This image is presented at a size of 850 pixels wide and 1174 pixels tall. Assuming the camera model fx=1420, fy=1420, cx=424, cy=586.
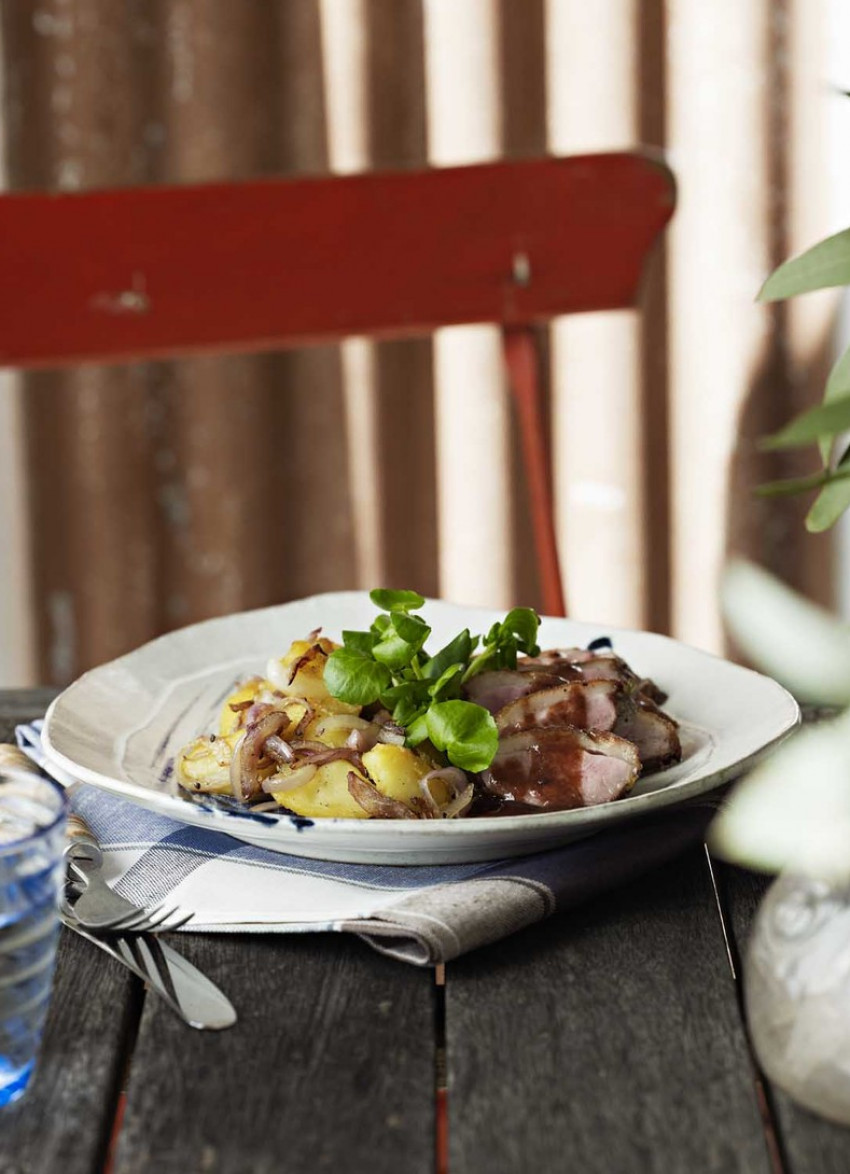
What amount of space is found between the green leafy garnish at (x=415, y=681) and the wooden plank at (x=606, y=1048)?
0.34ft

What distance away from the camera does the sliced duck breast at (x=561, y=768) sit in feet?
A: 2.51

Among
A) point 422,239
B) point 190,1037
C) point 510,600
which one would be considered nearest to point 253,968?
point 190,1037

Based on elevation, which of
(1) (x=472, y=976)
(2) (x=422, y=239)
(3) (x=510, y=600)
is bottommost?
(3) (x=510, y=600)

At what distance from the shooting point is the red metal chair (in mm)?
1681

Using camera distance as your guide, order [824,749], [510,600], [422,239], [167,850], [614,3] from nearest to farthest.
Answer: [824,749], [167,850], [422,239], [614,3], [510,600]

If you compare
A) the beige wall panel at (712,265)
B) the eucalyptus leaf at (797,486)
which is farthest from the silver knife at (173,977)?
the beige wall panel at (712,265)

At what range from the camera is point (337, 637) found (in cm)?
115

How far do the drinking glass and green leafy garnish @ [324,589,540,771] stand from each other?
9.1 inches

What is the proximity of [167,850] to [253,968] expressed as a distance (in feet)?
0.43

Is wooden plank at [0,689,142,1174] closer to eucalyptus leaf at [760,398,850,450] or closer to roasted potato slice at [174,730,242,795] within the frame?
roasted potato slice at [174,730,242,795]

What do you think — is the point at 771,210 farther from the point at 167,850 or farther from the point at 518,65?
the point at 167,850

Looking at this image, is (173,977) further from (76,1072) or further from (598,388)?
(598,388)

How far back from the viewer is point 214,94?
7.21 feet

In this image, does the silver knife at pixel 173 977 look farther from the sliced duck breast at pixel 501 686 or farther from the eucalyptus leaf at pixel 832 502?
the eucalyptus leaf at pixel 832 502
